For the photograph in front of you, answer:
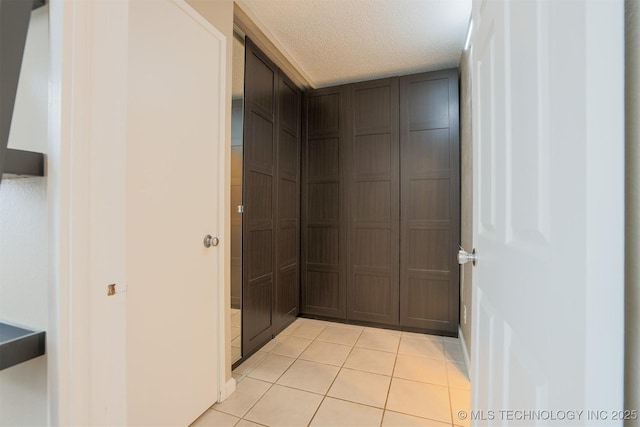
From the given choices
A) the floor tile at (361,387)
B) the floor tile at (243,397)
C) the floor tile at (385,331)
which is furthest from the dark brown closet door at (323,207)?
the floor tile at (243,397)

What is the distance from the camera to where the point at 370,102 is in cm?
295

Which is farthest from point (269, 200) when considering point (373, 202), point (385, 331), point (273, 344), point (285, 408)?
point (385, 331)

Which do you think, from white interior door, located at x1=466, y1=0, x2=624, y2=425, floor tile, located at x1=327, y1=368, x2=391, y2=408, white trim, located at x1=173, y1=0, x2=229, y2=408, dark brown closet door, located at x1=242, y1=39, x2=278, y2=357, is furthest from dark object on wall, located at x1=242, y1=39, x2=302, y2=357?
white interior door, located at x1=466, y1=0, x2=624, y2=425

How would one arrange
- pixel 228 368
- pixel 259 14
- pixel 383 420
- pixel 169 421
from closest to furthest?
1. pixel 169 421
2. pixel 383 420
3. pixel 228 368
4. pixel 259 14

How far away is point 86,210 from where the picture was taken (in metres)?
0.57

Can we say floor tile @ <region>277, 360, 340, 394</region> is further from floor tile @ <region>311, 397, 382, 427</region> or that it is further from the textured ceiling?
the textured ceiling

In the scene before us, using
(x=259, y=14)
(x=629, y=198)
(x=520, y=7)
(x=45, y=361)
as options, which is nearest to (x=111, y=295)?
(x=45, y=361)

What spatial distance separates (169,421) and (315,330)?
165 cm

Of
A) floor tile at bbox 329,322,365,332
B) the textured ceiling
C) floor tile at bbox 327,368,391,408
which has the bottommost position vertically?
floor tile at bbox 329,322,365,332

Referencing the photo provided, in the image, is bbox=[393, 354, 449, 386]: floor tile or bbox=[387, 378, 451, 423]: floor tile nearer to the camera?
bbox=[387, 378, 451, 423]: floor tile

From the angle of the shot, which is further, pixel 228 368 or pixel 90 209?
pixel 228 368

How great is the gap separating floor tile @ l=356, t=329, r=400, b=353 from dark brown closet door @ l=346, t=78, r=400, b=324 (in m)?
0.18

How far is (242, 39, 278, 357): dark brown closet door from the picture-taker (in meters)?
2.15

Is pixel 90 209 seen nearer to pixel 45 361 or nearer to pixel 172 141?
pixel 45 361
